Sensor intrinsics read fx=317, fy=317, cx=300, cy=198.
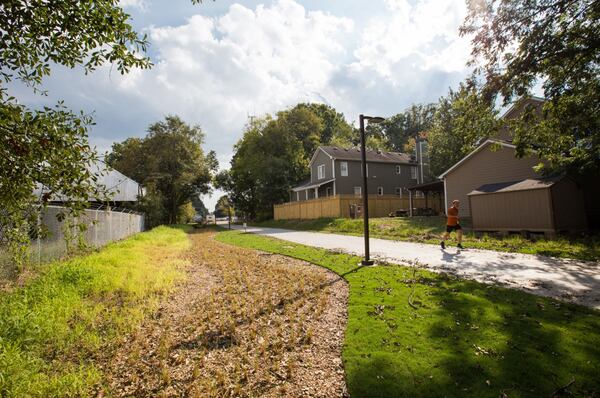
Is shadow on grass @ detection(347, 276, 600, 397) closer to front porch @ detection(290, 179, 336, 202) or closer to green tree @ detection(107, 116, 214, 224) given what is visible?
front porch @ detection(290, 179, 336, 202)

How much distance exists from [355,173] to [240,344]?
32442mm

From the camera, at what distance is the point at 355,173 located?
118 ft

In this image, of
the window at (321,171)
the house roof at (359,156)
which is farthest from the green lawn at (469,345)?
the window at (321,171)

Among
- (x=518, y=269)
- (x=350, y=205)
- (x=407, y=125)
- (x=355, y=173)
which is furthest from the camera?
(x=407, y=125)

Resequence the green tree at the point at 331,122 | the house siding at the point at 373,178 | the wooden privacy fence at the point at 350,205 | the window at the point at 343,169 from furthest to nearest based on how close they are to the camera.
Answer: the green tree at the point at 331,122 → the window at the point at 343,169 → the house siding at the point at 373,178 → the wooden privacy fence at the point at 350,205

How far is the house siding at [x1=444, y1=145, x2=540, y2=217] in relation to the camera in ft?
58.6

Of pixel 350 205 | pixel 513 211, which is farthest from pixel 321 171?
pixel 513 211

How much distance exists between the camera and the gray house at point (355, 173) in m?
35.4

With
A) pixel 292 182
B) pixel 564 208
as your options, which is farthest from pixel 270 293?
pixel 292 182

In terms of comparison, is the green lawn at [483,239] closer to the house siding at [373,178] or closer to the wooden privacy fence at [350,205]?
the wooden privacy fence at [350,205]

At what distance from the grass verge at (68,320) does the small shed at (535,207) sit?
46.8ft

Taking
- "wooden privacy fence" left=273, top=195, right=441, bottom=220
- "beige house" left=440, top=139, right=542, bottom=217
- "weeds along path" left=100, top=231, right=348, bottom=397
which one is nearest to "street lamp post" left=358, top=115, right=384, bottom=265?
"weeds along path" left=100, top=231, right=348, bottom=397

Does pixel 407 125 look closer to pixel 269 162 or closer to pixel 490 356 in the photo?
pixel 269 162

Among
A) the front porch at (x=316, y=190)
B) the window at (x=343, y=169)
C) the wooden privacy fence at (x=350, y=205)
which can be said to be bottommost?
the wooden privacy fence at (x=350, y=205)
